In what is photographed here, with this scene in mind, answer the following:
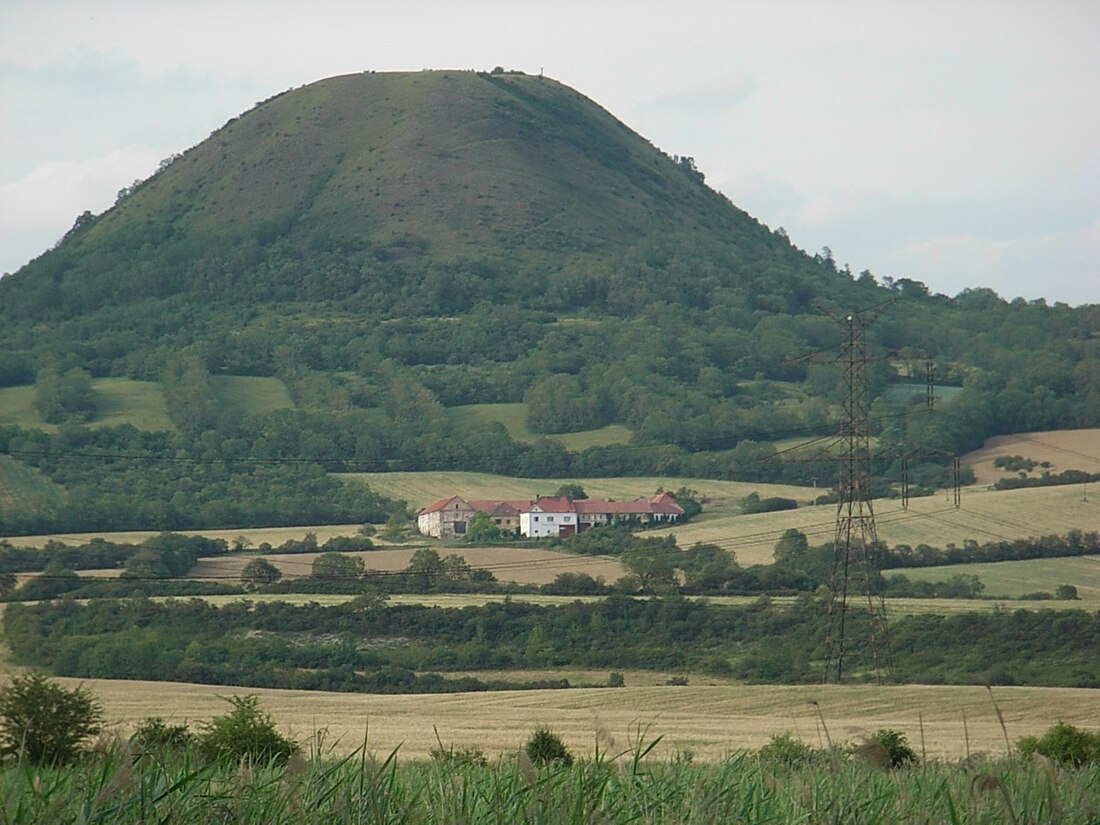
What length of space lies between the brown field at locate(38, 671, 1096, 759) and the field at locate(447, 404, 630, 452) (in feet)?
212

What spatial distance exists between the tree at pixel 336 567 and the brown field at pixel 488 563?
1204mm

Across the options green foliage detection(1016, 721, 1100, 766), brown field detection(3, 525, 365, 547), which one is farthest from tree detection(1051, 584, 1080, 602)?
green foliage detection(1016, 721, 1100, 766)

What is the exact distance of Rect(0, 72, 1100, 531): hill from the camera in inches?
4210

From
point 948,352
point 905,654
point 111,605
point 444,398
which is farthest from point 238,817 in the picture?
point 948,352

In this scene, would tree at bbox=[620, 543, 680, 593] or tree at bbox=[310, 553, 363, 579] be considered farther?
tree at bbox=[310, 553, 363, 579]

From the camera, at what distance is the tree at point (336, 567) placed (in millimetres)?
71688

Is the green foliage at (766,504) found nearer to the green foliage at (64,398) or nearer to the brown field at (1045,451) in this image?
the brown field at (1045,451)

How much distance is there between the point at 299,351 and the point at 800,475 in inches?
2237

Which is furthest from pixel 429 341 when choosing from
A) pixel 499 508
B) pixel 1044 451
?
pixel 1044 451

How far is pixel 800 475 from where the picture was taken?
101625 millimetres

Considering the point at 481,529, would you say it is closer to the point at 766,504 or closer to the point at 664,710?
the point at 766,504

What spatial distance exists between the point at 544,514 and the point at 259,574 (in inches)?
909

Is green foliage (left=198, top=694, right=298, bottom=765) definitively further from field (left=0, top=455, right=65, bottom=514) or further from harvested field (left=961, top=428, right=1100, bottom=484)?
harvested field (left=961, top=428, right=1100, bottom=484)

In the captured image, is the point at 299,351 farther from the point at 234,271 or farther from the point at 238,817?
the point at 238,817
